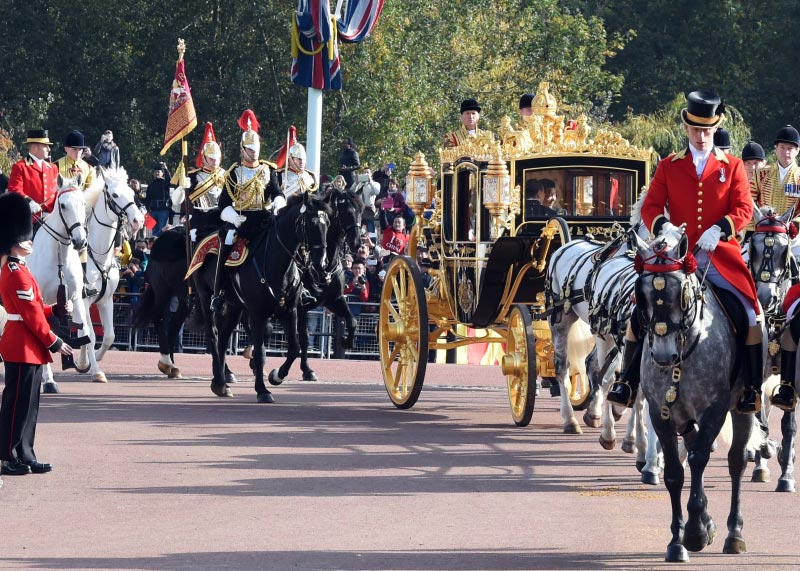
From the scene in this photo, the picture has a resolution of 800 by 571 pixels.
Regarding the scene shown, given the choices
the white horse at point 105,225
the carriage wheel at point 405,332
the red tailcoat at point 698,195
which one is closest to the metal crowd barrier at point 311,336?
the white horse at point 105,225

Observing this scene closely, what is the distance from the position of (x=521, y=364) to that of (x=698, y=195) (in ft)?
16.1

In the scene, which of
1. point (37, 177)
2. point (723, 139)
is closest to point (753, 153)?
point (723, 139)

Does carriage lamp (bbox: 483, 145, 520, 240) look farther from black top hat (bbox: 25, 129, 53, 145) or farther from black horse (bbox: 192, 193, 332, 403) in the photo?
black top hat (bbox: 25, 129, 53, 145)

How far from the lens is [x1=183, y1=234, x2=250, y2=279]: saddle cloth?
17.0m

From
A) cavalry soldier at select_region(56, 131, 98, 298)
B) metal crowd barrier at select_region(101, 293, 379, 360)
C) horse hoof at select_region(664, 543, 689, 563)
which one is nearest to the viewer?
horse hoof at select_region(664, 543, 689, 563)

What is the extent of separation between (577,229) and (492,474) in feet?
12.8

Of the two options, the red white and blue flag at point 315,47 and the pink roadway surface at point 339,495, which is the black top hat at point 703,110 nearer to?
the pink roadway surface at point 339,495

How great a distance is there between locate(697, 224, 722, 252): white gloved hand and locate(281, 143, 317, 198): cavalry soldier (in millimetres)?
8488

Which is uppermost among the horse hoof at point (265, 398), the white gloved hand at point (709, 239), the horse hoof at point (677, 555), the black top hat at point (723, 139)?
the black top hat at point (723, 139)

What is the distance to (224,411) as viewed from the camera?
15648 mm

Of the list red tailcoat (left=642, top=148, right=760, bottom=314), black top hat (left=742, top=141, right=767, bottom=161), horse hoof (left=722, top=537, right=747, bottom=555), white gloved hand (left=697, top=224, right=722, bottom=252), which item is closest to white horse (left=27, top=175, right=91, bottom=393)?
black top hat (left=742, top=141, right=767, bottom=161)

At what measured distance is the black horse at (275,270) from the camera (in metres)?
16.4

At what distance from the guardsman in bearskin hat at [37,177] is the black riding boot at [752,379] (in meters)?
9.22

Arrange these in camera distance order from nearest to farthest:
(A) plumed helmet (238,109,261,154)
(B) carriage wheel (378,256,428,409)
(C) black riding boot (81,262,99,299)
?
1. (B) carriage wheel (378,256,428,409)
2. (A) plumed helmet (238,109,261,154)
3. (C) black riding boot (81,262,99,299)
